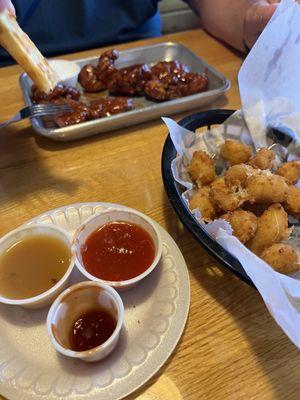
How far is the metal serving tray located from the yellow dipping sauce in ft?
1.81

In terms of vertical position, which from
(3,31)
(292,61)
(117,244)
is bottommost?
(117,244)

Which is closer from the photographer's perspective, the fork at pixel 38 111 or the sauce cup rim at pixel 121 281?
the sauce cup rim at pixel 121 281

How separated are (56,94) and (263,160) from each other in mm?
949

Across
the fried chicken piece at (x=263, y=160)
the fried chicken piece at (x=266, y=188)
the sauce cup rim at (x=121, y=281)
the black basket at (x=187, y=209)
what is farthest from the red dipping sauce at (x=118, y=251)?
the fried chicken piece at (x=263, y=160)

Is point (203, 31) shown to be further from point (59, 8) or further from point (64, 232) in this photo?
point (64, 232)

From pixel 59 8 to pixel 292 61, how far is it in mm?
1267

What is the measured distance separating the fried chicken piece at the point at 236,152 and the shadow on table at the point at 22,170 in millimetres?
535

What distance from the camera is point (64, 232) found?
1.02 meters

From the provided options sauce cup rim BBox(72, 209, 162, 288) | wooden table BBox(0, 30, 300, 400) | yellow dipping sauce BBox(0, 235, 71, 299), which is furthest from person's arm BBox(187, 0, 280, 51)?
yellow dipping sauce BBox(0, 235, 71, 299)

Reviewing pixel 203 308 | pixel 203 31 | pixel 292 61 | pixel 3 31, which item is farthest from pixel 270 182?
pixel 203 31

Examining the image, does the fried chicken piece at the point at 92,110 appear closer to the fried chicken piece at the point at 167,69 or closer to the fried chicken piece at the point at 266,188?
the fried chicken piece at the point at 167,69

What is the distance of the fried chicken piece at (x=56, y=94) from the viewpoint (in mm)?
1644

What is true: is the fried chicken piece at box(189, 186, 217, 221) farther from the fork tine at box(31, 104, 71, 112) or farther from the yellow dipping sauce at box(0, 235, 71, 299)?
the fork tine at box(31, 104, 71, 112)

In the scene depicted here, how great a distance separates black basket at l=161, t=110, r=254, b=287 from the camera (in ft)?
2.89
